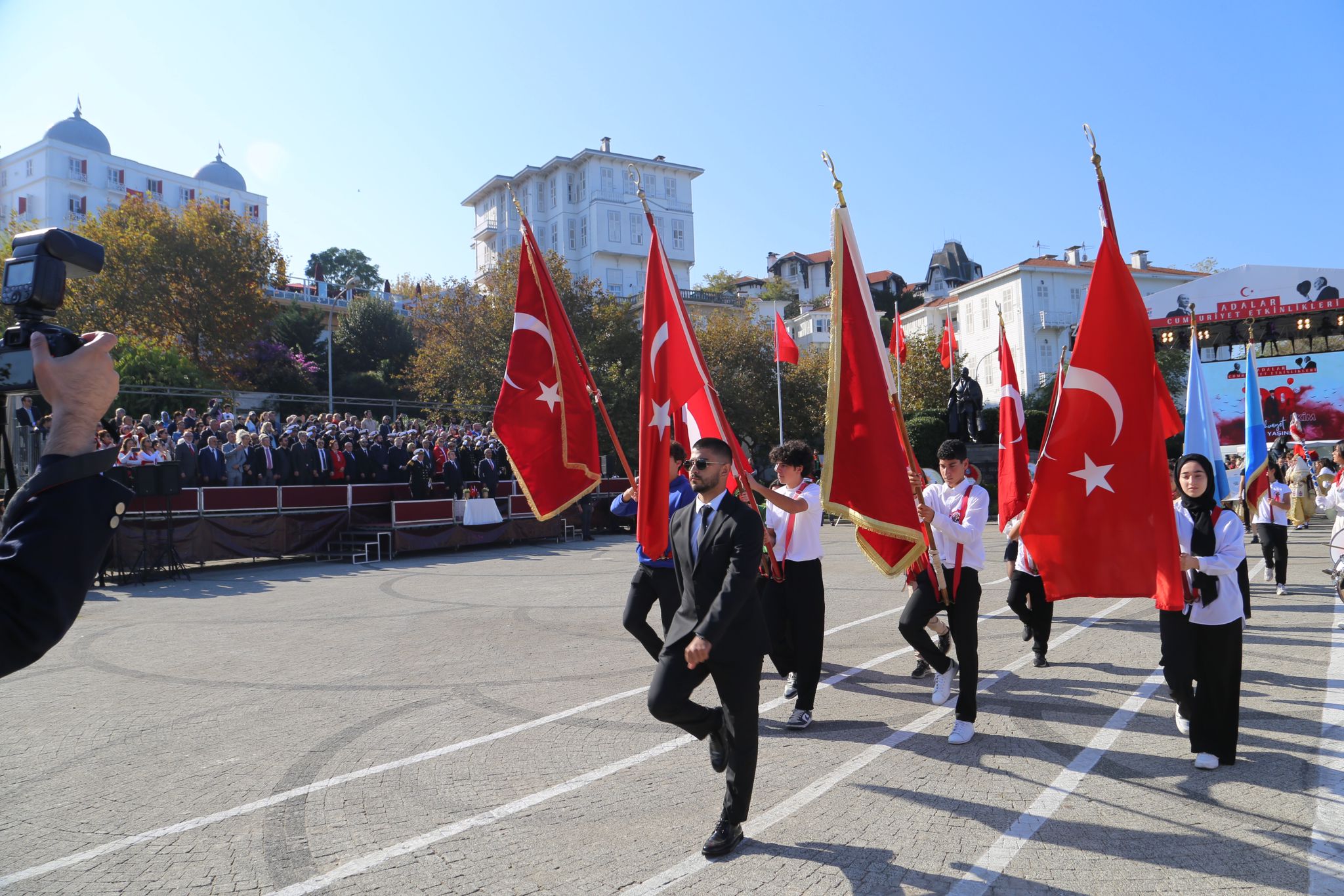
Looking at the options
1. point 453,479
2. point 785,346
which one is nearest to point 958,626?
point 453,479

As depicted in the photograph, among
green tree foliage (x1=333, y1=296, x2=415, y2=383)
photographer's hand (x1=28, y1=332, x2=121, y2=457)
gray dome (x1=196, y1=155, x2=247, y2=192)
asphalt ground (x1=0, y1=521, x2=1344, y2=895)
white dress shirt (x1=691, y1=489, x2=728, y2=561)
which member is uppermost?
gray dome (x1=196, y1=155, x2=247, y2=192)

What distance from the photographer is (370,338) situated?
2069 inches

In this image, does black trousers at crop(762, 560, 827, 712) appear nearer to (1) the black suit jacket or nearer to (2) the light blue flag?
(1) the black suit jacket

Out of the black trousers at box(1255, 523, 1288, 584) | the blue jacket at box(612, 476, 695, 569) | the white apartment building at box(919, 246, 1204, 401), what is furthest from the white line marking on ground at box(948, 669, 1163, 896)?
the white apartment building at box(919, 246, 1204, 401)

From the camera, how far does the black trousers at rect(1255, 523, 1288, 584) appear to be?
40.4ft

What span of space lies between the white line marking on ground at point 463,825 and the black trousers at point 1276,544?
10.5 meters

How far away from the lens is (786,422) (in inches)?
1779

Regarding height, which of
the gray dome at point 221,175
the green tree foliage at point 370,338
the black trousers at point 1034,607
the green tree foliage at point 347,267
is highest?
the gray dome at point 221,175

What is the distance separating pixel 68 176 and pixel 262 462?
78.8m

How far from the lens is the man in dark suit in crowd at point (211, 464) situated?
60.5 ft

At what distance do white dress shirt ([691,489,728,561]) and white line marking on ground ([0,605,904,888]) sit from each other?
2454 millimetres

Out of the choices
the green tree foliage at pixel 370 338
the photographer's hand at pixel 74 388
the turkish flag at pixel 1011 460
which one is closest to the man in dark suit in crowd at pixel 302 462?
the turkish flag at pixel 1011 460

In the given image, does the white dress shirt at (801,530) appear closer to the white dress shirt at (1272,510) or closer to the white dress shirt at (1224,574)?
the white dress shirt at (1224,574)

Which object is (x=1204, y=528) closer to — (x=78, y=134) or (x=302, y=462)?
(x=302, y=462)
